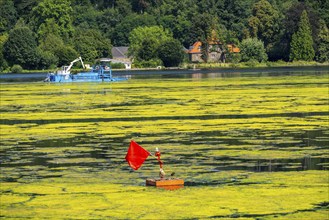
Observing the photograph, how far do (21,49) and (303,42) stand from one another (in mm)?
38233

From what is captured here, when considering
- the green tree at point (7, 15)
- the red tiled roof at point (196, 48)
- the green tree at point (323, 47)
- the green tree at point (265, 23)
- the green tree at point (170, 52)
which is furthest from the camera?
the green tree at point (7, 15)

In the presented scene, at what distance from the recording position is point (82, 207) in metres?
18.3

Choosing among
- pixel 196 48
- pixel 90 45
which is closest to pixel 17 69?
pixel 90 45

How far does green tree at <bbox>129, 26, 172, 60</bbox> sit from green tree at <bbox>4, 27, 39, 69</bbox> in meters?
16.9

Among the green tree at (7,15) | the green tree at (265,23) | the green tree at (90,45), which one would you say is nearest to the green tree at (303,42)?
the green tree at (265,23)

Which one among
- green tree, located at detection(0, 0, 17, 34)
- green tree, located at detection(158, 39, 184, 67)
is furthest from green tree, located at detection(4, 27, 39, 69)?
green tree, located at detection(0, 0, 17, 34)

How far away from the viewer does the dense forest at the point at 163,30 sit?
458 feet

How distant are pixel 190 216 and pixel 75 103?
105 ft

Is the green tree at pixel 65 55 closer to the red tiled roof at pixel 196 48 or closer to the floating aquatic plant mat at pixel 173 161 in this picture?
the red tiled roof at pixel 196 48

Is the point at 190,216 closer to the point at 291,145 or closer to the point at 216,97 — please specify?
the point at 291,145

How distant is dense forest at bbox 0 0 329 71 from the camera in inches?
5502

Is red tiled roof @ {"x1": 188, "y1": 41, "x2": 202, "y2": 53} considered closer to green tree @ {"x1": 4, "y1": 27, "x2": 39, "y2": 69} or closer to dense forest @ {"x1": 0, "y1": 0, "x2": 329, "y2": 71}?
dense forest @ {"x1": 0, "y1": 0, "x2": 329, "y2": 71}

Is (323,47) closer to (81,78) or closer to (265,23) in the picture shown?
(265,23)

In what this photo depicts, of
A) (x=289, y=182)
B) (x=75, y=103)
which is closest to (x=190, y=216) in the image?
(x=289, y=182)
